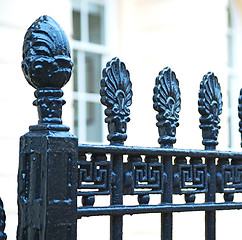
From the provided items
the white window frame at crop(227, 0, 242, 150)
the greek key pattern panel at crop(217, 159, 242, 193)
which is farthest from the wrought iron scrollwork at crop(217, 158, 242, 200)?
the white window frame at crop(227, 0, 242, 150)

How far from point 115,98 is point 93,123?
410cm

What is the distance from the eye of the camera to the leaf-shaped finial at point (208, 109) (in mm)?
1824

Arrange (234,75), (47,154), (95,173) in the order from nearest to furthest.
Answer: (47,154), (95,173), (234,75)

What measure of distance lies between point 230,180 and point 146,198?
13.3 inches

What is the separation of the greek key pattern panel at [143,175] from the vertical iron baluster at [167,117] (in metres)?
0.03

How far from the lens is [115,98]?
1617 millimetres

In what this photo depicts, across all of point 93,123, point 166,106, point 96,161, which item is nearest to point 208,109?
point 166,106

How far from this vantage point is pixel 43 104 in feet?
4.76

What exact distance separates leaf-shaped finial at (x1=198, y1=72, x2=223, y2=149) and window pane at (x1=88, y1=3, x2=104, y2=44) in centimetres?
407

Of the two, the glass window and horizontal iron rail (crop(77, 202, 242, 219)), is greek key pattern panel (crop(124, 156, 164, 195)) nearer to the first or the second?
horizontal iron rail (crop(77, 202, 242, 219))

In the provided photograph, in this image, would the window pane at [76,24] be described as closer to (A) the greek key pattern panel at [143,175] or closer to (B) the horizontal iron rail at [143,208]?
(B) the horizontal iron rail at [143,208]

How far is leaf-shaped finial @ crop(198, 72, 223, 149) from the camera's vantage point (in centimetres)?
182

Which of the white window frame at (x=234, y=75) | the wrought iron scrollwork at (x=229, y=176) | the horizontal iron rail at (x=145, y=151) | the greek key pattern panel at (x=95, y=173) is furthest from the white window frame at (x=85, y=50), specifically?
the greek key pattern panel at (x=95, y=173)

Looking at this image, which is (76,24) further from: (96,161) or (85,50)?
(96,161)
